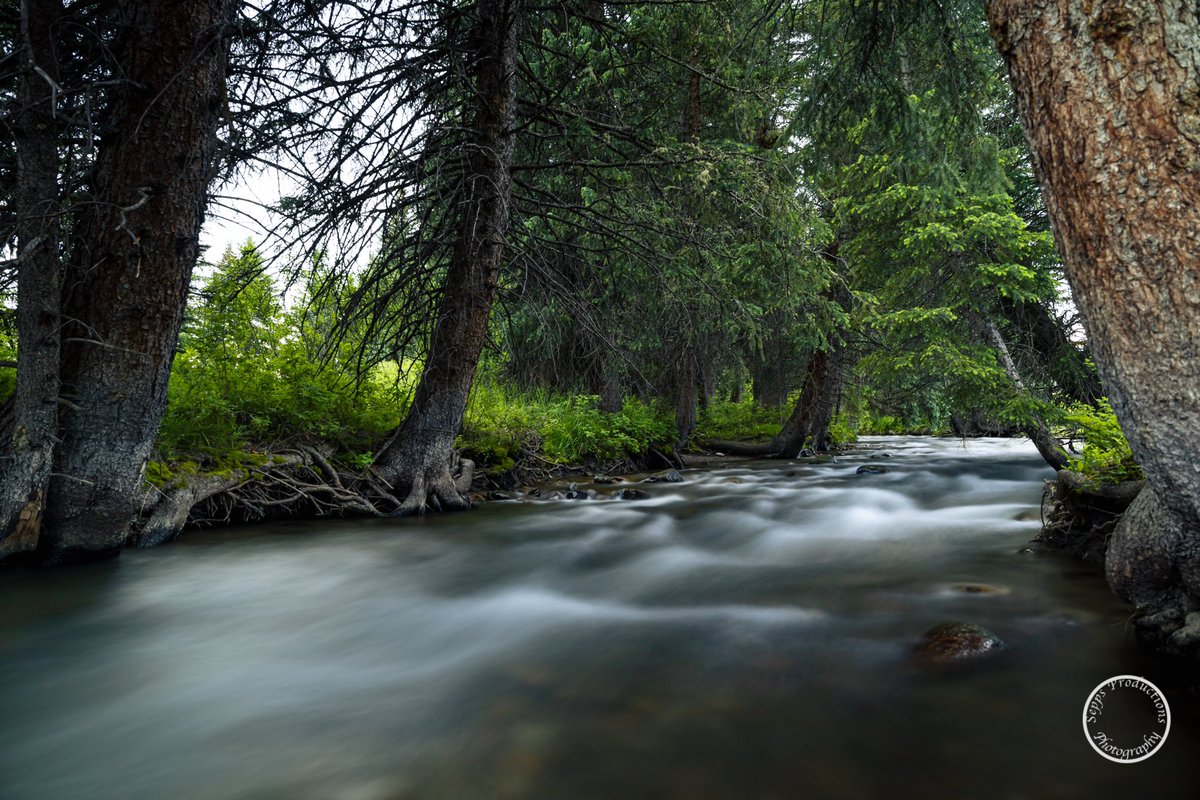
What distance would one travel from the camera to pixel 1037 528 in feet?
17.5

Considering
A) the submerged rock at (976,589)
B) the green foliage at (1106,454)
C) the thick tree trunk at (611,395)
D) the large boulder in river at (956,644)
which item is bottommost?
the submerged rock at (976,589)

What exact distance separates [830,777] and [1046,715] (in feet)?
3.28

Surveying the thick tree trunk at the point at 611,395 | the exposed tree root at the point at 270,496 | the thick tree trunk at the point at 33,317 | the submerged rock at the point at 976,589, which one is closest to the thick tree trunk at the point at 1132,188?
the submerged rock at the point at 976,589

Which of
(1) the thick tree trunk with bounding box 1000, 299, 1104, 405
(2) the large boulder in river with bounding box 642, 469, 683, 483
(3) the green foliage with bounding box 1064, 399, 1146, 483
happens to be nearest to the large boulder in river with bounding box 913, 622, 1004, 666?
(3) the green foliage with bounding box 1064, 399, 1146, 483

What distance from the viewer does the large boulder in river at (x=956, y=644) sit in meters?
2.75

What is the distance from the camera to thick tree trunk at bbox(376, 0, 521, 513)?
6105 millimetres

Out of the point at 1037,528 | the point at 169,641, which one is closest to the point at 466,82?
the point at 169,641

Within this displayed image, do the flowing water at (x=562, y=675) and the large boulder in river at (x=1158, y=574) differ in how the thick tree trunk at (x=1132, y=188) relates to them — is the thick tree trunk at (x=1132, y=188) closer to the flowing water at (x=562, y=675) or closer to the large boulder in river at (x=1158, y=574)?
the large boulder in river at (x=1158, y=574)

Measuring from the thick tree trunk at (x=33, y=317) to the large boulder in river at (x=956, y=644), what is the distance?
533cm

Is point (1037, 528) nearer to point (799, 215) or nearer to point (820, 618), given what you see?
point (820, 618)

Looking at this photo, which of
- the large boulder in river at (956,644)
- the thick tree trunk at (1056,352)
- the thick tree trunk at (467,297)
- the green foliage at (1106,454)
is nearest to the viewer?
the large boulder in river at (956,644)

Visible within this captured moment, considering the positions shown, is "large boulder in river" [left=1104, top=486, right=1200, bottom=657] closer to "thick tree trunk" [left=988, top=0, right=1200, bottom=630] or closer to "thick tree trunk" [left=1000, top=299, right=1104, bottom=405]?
"thick tree trunk" [left=988, top=0, right=1200, bottom=630]

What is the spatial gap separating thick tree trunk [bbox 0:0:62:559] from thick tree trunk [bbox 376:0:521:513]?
8.88 feet

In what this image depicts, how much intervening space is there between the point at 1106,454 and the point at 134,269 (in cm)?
679
